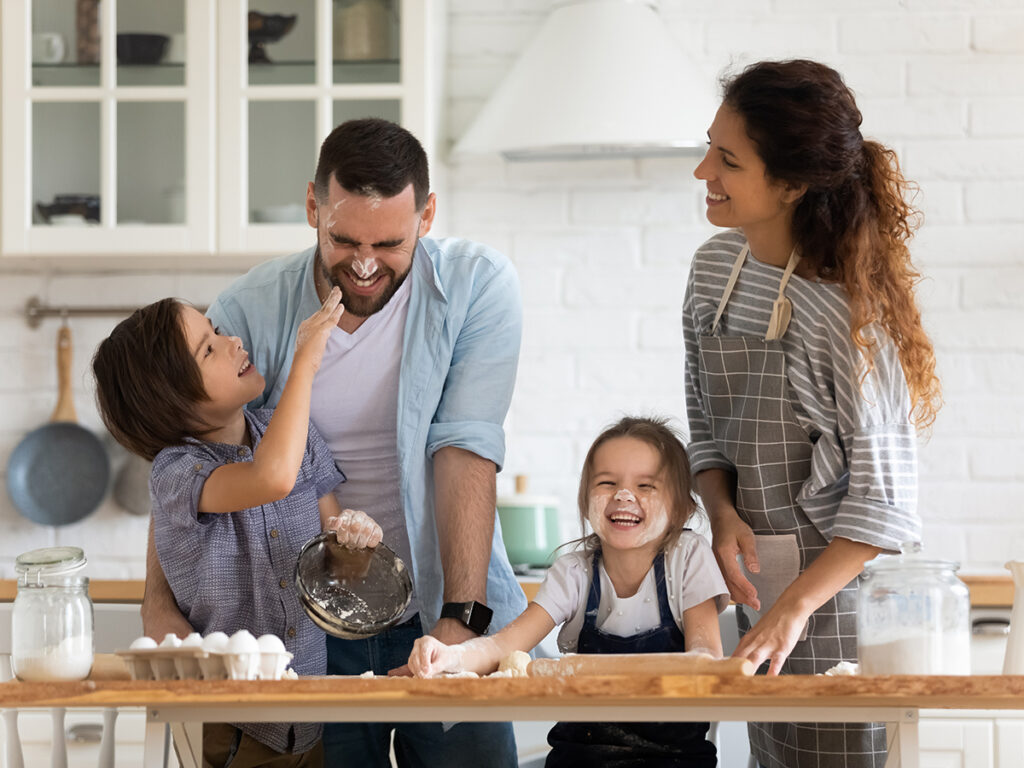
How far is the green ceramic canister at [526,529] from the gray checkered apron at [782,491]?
114cm

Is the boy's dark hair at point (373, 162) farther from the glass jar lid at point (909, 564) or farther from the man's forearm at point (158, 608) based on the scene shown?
the glass jar lid at point (909, 564)

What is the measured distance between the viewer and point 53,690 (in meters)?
1.19

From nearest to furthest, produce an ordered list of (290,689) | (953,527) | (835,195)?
(290,689), (835,195), (953,527)

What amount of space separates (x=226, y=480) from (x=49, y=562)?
31cm

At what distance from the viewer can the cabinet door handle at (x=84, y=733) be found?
2.65 m

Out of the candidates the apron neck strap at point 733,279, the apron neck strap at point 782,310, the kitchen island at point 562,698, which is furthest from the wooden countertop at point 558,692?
the apron neck strap at point 733,279

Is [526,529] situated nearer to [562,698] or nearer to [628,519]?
[628,519]

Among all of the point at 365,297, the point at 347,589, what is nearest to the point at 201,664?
the point at 347,589

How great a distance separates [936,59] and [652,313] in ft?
3.11

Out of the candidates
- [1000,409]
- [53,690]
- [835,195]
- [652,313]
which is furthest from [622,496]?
[1000,409]

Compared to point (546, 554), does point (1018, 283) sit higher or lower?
higher

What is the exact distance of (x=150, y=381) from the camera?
5.50 feet

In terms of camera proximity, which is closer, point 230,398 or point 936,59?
point 230,398

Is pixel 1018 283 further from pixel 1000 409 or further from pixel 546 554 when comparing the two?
pixel 546 554
